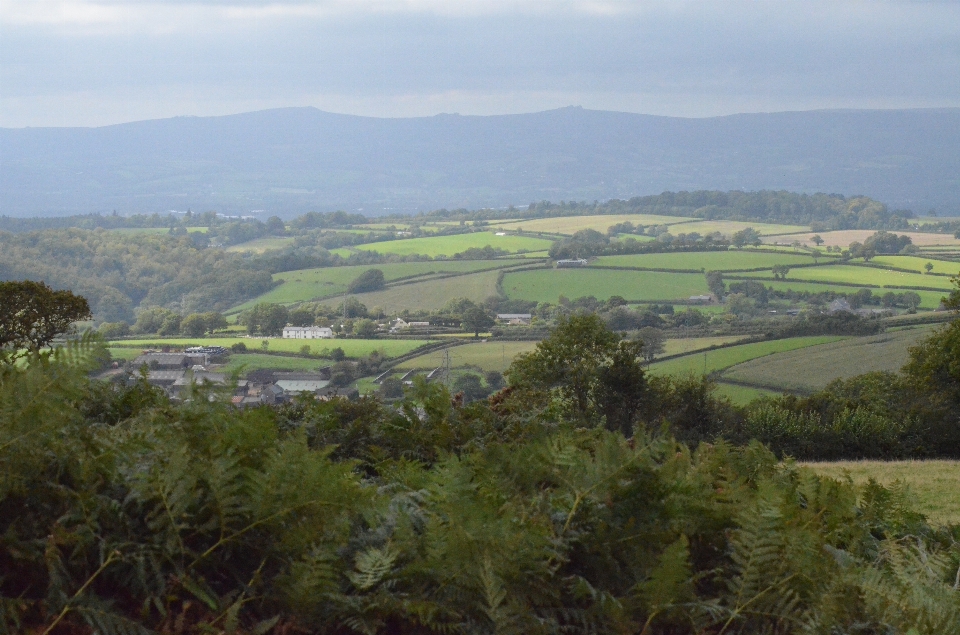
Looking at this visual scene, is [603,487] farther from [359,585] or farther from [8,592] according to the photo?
[8,592]

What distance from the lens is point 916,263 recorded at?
8212 cm

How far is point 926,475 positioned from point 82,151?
6600 inches

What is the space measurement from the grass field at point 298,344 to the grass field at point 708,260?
36.0m

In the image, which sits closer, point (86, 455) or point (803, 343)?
point (86, 455)

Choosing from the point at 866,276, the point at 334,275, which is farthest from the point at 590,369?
the point at 866,276

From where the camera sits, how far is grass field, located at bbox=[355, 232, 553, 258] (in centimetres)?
9404

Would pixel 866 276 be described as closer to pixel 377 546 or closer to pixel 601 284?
pixel 601 284

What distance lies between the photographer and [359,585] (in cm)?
254

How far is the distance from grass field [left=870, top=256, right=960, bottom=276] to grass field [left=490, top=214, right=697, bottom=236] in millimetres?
34168

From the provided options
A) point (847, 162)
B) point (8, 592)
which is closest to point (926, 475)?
point (8, 592)

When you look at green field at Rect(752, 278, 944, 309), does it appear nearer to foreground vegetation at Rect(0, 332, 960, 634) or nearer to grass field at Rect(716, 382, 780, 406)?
grass field at Rect(716, 382, 780, 406)

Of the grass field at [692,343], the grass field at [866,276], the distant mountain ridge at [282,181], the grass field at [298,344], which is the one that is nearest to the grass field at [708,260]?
the grass field at [866,276]

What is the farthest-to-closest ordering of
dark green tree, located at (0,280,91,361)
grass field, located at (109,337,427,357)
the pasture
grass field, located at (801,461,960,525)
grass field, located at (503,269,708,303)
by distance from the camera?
1. grass field, located at (503,269,708,303)
2. grass field, located at (109,337,427,357)
3. the pasture
4. dark green tree, located at (0,280,91,361)
5. grass field, located at (801,461,960,525)

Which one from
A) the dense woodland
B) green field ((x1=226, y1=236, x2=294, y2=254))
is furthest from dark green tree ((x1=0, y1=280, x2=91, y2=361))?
green field ((x1=226, y1=236, x2=294, y2=254))
